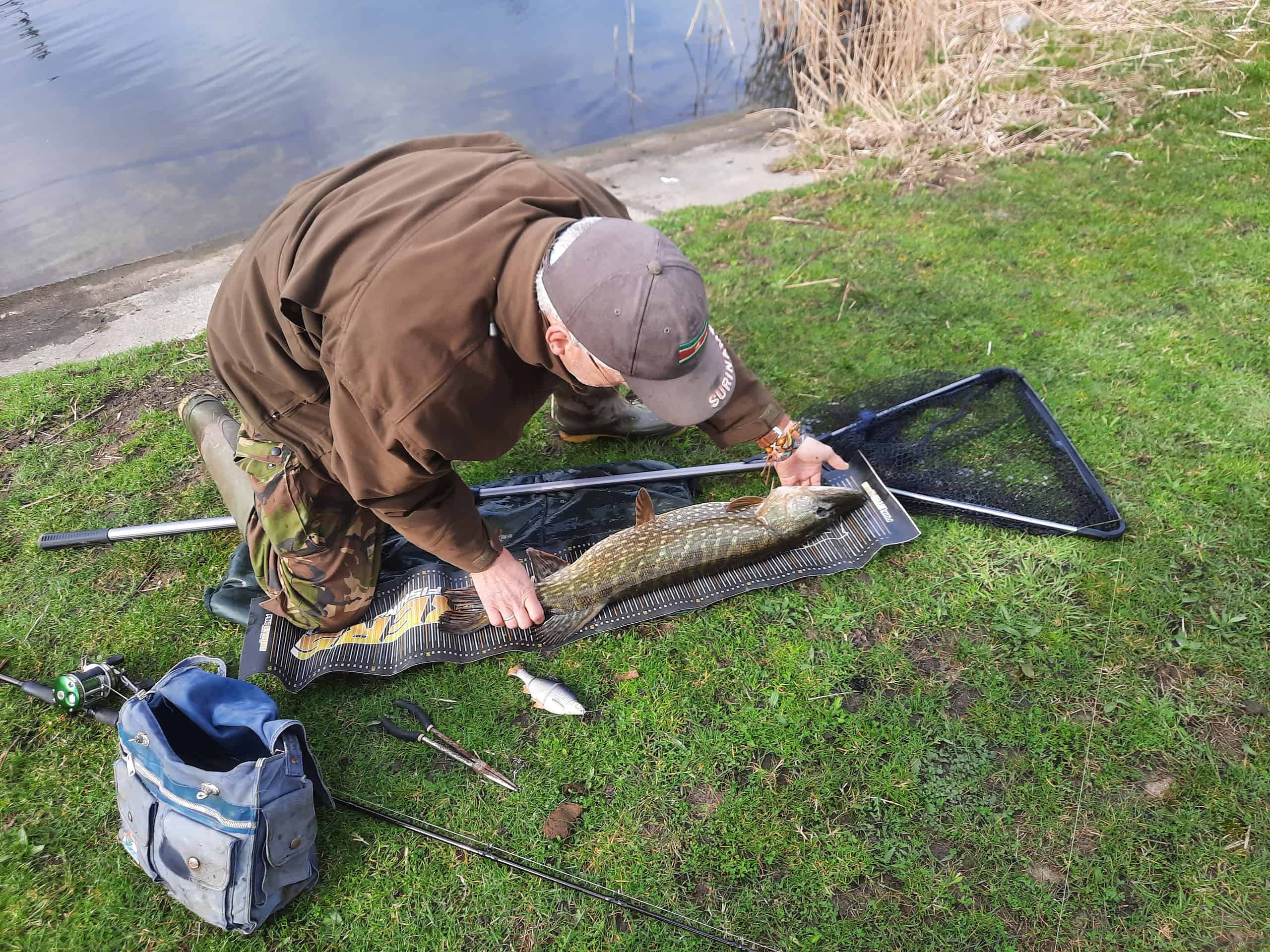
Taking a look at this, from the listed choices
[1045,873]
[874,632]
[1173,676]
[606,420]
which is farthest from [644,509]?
[1173,676]

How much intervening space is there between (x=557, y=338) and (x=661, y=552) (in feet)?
4.56

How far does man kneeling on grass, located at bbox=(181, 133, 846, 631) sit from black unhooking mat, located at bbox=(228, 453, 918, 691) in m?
0.34

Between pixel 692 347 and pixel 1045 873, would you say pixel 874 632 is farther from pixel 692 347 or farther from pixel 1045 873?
pixel 692 347

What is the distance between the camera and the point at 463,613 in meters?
3.29

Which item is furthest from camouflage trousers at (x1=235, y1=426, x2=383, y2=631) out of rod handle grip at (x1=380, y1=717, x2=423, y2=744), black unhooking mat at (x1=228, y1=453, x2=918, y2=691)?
rod handle grip at (x1=380, y1=717, x2=423, y2=744)

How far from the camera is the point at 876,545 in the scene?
339cm

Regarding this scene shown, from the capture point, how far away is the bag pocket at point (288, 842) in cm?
242

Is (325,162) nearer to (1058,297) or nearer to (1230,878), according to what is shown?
(1058,297)

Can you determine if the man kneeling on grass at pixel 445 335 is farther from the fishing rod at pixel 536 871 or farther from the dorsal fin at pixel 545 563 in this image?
the fishing rod at pixel 536 871

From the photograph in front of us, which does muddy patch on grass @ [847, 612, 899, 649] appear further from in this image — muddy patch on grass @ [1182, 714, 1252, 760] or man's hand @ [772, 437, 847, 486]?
muddy patch on grass @ [1182, 714, 1252, 760]

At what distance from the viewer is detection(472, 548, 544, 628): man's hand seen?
3.02m

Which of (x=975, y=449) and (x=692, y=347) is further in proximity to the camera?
(x=975, y=449)

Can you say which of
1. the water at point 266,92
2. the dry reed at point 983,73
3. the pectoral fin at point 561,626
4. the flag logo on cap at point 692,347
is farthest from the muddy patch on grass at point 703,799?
the water at point 266,92

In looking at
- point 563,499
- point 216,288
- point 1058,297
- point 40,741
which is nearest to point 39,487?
point 40,741
